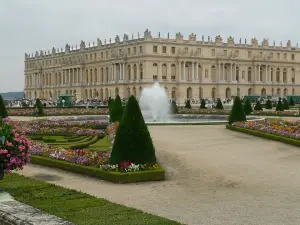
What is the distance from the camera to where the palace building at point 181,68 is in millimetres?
76625

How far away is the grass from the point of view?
7.39m

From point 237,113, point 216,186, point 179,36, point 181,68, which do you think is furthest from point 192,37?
point 216,186

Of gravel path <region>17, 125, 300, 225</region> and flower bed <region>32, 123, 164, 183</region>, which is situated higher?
flower bed <region>32, 123, 164, 183</region>

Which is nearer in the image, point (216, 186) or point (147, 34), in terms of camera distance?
point (216, 186)

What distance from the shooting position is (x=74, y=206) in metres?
8.31

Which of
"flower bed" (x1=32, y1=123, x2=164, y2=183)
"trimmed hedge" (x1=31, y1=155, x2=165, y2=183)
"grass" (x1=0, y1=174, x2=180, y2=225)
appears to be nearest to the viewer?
"grass" (x1=0, y1=174, x2=180, y2=225)

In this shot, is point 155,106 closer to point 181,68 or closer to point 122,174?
point 122,174

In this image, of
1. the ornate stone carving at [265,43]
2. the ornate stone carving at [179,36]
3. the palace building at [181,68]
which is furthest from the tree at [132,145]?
the ornate stone carving at [265,43]

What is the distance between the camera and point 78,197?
9078 millimetres

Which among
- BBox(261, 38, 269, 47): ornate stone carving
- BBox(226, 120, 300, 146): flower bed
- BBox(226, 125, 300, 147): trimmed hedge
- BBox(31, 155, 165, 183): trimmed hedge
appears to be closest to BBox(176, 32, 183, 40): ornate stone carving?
BBox(261, 38, 269, 47): ornate stone carving

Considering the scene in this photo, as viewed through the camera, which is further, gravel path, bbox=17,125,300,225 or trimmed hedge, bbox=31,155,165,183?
trimmed hedge, bbox=31,155,165,183

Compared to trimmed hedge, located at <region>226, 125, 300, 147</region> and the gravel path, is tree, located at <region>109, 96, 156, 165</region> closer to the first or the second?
the gravel path

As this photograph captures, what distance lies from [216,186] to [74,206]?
4049mm

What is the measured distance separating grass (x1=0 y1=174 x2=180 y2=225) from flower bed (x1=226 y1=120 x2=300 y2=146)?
11.5 meters
